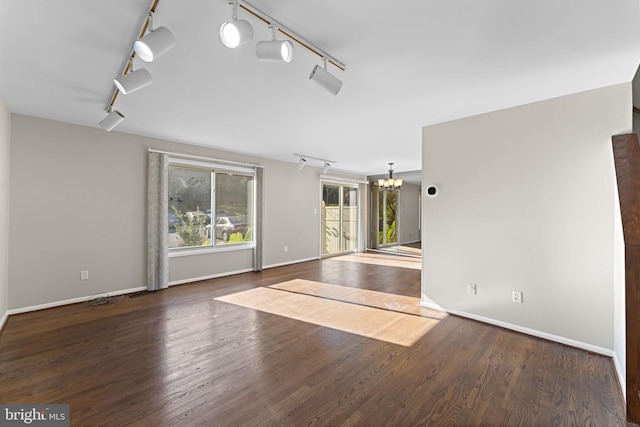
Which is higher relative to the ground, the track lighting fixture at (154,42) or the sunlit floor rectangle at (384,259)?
the track lighting fixture at (154,42)

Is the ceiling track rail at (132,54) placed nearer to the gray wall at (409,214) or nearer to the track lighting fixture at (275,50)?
the track lighting fixture at (275,50)

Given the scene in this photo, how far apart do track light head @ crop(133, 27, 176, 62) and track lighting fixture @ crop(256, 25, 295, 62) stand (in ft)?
1.61

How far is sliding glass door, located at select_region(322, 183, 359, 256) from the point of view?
25.1 ft

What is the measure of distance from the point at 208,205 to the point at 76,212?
6.17ft

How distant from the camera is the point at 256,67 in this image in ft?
7.27

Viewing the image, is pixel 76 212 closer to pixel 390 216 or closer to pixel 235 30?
pixel 235 30

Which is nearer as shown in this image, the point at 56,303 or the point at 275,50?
the point at 275,50

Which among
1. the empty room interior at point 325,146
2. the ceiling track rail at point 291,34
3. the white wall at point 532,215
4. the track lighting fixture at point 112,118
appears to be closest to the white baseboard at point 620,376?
the empty room interior at point 325,146

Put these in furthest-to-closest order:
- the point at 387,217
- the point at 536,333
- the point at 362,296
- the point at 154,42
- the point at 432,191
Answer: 1. the point at 387,217
2. the point at 362,296
3. the point at 432,191
4. the point at 536,333
5. the point at 154,42

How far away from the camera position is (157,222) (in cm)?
443

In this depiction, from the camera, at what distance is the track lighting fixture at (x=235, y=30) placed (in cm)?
143

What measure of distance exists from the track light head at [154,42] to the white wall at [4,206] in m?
2.59

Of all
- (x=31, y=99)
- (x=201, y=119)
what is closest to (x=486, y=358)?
(x=201, y=119)

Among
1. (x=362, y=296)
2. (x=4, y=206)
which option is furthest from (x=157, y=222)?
(x=362, y=296)
